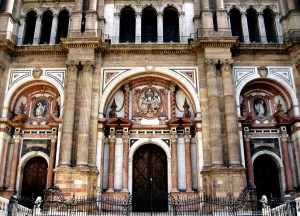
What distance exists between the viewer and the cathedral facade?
2325 cm

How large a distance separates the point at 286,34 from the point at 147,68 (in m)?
9.85

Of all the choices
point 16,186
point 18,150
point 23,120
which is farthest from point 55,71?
point 16,186

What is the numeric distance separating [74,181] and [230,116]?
990 cm

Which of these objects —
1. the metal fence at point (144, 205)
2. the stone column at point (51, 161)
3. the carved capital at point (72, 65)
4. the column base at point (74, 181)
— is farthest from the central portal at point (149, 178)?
the carved capital at point (72, 65)

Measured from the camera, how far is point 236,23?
28000mm

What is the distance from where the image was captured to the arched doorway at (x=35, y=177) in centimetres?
2405

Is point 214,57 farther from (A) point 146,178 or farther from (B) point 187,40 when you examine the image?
(A) point 146,178

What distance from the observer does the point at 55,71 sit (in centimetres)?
2539

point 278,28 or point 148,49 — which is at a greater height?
point 278,28

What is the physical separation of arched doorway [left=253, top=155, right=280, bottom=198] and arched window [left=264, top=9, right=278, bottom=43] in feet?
28.2

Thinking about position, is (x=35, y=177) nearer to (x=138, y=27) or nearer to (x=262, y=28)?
A: (x=138, y=27)

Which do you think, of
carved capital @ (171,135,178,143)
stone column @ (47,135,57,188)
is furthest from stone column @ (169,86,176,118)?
stone column @ (47,135,57,188)

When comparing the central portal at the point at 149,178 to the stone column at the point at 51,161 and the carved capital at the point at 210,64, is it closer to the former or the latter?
the stone column at the point at 51,161

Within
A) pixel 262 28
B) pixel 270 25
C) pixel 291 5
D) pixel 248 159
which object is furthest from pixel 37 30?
pixel 291 5
